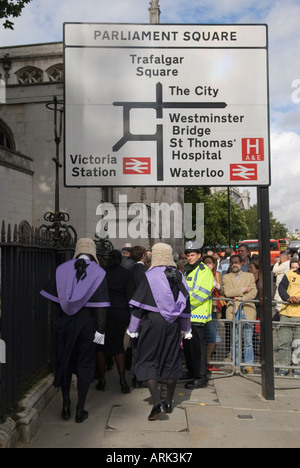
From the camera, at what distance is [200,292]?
6898mm

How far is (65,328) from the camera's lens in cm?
529

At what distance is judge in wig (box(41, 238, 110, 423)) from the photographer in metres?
5.22

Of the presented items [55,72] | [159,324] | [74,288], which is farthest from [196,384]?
[55,72]

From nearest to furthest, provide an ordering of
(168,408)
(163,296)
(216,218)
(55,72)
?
(163,296) < (168,408) < (55,72) < (216,218)

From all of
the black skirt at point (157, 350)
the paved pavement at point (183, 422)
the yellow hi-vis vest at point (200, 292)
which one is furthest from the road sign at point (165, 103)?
Answer: the paved pavement at point (183, 422)

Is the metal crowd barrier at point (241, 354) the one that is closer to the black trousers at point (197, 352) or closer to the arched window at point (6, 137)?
the black trousers at point (197, 352)

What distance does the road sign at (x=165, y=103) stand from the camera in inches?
251

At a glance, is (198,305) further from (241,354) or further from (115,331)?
(241,354)

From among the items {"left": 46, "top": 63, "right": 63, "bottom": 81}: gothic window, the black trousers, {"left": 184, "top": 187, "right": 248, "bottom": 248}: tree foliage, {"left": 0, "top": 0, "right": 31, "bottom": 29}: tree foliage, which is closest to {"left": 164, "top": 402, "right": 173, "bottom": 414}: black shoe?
the black trousers

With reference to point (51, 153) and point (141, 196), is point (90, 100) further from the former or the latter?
point (141, 196)

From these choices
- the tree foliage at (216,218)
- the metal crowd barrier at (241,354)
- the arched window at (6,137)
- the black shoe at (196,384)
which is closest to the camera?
the black shoe at (196,384)

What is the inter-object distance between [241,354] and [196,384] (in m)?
1.22

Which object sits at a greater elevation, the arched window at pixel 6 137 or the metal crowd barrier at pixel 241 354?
the arched window at pixel 6 137
